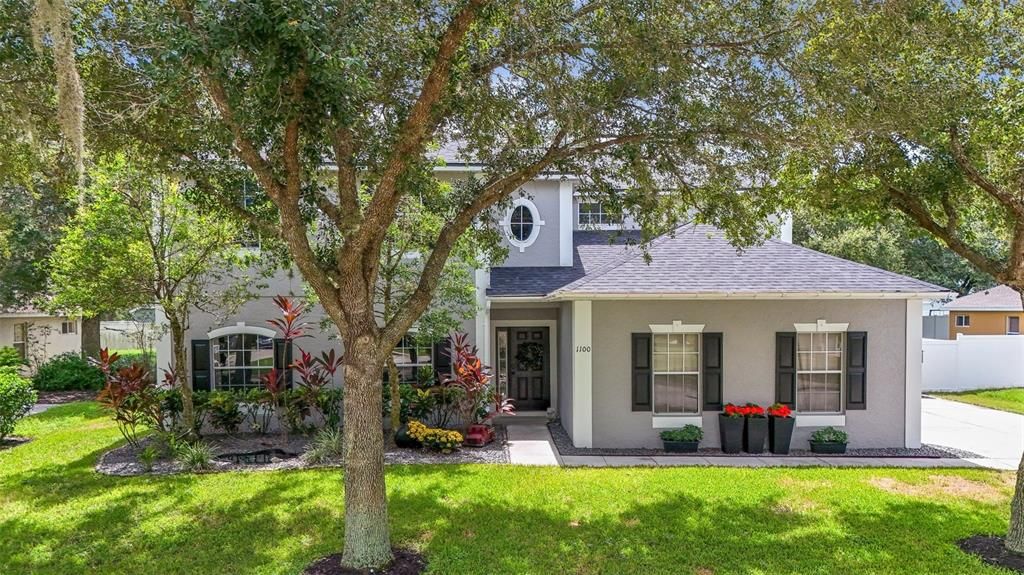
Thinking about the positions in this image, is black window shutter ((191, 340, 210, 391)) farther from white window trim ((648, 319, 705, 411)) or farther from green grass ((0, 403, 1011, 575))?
white window trim ((648, 319, 705, 411))

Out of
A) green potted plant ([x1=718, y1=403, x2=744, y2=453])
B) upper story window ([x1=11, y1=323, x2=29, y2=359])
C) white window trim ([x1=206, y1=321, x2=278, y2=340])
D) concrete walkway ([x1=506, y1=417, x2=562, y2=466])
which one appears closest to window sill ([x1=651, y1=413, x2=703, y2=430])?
green potted plant ([x1=718, y1=403, x2=744, y2=453])

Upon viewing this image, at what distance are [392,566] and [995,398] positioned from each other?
17961 mm

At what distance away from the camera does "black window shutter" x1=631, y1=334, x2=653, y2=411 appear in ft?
33.8

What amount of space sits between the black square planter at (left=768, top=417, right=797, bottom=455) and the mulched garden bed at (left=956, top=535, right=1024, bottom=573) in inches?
146

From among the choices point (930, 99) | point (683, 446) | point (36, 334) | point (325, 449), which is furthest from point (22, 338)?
point (930, 99)

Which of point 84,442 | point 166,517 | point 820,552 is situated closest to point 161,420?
point 84,442

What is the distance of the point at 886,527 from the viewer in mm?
6492

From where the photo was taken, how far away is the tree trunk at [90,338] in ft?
67.8

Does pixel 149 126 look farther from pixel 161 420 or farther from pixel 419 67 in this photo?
pixel 161 420

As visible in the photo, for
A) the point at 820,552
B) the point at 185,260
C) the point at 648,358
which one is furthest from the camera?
the point at 648,358

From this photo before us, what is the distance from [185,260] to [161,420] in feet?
9.41

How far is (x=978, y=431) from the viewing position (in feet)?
39.2

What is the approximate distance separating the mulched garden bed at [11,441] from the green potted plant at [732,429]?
13.3 m

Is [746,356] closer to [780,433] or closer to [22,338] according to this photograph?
[780,433]
